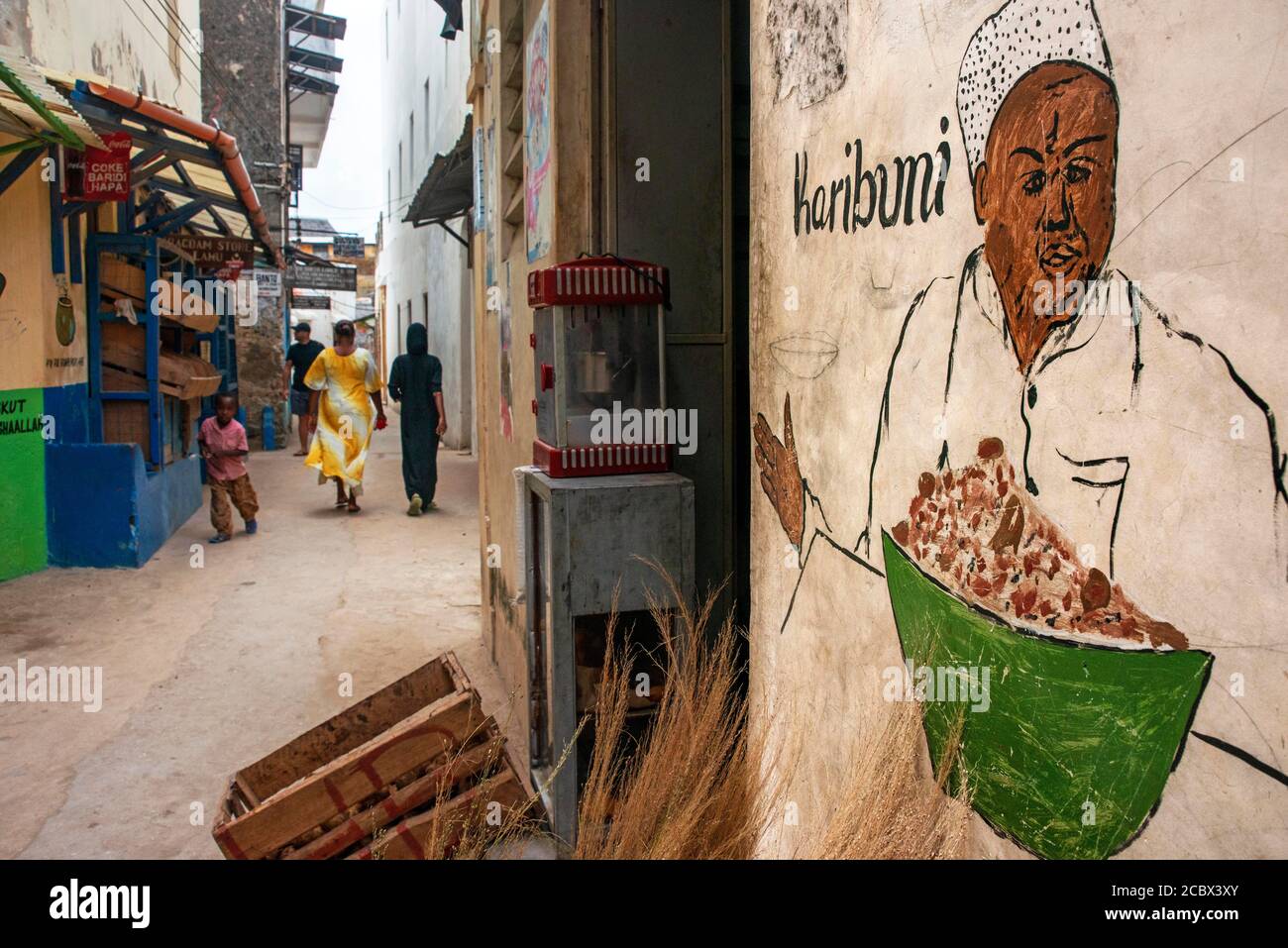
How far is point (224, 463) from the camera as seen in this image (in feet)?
29.5

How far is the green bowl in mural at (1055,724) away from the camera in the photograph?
1.36m

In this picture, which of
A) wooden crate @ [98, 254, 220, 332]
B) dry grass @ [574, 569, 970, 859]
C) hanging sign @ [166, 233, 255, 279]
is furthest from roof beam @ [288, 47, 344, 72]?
dry grass @ [574, 569, 970, 859]

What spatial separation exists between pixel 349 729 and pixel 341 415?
7418 mm

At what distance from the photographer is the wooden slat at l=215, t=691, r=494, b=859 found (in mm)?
2986

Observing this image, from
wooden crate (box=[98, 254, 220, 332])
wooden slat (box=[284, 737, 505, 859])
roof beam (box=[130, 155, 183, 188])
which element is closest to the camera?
wooden slat (box=[284, 737, 505, 859])

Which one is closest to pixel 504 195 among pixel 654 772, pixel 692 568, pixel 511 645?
pixel 511 645

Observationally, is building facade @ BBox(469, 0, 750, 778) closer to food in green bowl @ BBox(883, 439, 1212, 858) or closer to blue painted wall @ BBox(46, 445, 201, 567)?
food in green bowl @ BBox(883, 439, 1212, 858)

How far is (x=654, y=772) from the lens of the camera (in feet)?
8.23

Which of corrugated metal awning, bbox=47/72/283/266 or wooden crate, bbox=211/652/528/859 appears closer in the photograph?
wooden crate, bbox=211/652/528/859

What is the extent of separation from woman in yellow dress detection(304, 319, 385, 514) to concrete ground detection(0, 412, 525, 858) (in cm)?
57

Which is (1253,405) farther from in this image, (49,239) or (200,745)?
(49,239)

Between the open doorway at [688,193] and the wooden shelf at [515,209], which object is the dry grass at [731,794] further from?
the wooden shelf at [515,209]

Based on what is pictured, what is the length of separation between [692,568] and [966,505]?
1.71 meters

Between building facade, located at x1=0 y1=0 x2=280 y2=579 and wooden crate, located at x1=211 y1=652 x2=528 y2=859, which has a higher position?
building facade, located at x1=0 y1=0 x2=280 y2=579
